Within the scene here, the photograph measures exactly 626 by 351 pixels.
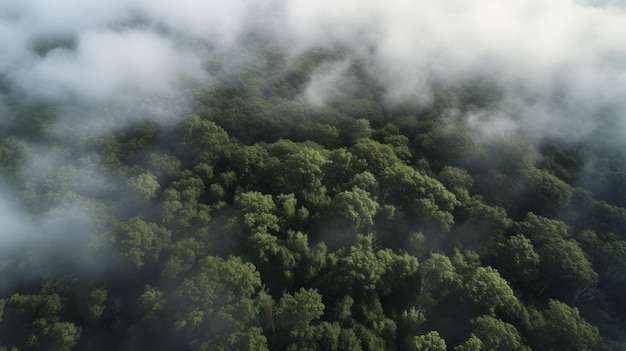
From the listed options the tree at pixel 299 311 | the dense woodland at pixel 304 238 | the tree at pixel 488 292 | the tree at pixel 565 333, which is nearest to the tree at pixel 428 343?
the dense woodland at pixel 304 238

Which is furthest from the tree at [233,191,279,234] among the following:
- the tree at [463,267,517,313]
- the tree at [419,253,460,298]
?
the tree at [463,267,517,313]

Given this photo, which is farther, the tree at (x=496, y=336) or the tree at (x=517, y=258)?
the tree at (x=517, y=258)

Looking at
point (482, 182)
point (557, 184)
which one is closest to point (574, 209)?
point (557, 184)

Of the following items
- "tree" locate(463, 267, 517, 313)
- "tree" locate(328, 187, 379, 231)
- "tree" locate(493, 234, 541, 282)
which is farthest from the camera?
"tree" locate(328, 187, 379, 231)

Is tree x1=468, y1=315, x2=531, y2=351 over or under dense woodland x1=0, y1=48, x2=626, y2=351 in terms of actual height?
under

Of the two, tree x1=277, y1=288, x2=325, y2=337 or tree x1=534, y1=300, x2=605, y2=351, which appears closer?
tree x1=277, y1=288, x2=325, y2=337

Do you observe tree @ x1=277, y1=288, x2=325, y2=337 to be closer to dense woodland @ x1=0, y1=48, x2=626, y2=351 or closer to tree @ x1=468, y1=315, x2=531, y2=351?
dense woodland @ x1=0, y1=48, x2=626, y2=351

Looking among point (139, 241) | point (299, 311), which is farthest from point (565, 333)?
point (139, 241)

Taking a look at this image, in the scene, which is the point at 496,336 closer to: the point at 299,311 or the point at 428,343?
the point at 428,343

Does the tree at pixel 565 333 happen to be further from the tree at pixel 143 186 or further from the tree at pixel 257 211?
the tree at pixel 143 186
